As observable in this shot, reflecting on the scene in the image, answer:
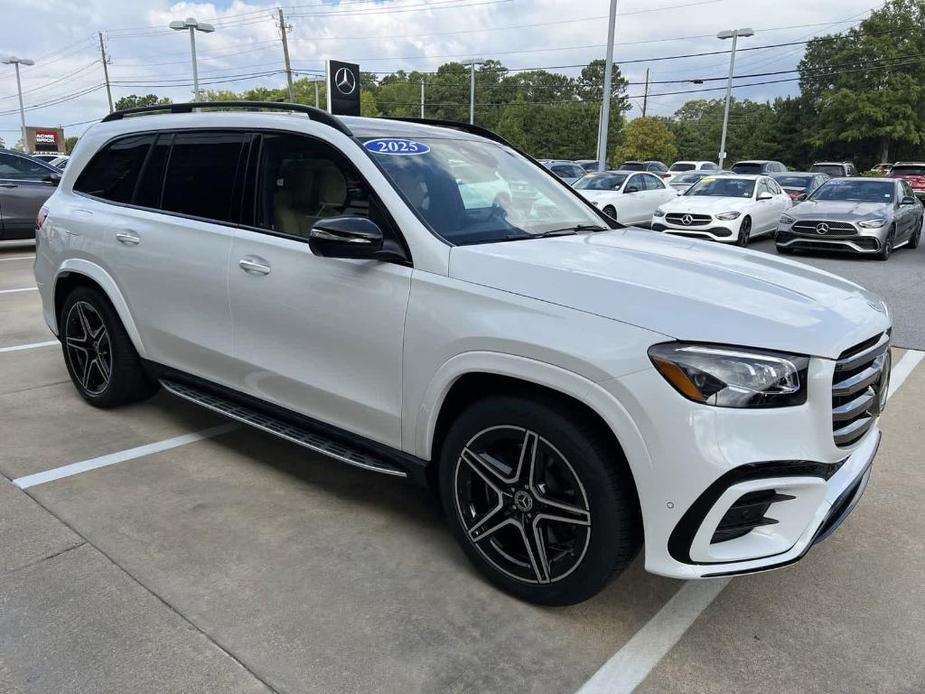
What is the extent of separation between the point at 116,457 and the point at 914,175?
107ft

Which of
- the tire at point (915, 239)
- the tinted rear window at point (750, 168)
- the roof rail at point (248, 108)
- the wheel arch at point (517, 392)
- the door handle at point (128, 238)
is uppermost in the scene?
the roof rail at point (248, 108)

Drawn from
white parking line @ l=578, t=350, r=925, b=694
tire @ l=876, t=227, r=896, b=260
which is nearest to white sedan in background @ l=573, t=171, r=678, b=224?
tire @ l=876, t=227, r=896, b=260

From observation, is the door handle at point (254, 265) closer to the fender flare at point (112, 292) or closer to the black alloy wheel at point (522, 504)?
the fender flare at point (112, 292)

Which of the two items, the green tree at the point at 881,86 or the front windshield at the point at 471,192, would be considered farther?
the green tree at the point at 881,86

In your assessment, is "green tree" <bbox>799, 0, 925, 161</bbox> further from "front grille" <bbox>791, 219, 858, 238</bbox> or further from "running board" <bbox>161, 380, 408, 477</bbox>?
"running board" <bbox>161, 380, 408, 477</bbox>

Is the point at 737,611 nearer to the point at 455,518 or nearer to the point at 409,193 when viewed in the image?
the point at 455,518

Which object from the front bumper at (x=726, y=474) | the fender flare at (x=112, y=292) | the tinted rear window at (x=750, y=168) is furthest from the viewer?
the tinted rear window at (x=750, y=168)

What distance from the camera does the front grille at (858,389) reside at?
2.34m

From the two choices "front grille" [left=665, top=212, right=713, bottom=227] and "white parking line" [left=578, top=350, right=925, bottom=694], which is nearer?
"white parking line" [left=578, top=350, right=925, bottom=694]

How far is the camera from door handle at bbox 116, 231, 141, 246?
4.07 meters

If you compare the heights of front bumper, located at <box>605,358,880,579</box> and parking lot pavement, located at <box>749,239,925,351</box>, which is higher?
front bumper, located at <box>605,358,880,579</box>

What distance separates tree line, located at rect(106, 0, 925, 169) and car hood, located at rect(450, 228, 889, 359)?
56343 mm

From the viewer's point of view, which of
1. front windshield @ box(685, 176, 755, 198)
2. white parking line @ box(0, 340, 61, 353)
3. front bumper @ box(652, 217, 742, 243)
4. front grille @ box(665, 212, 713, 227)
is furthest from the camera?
front windshield @ box(685, 176, 755, 198)


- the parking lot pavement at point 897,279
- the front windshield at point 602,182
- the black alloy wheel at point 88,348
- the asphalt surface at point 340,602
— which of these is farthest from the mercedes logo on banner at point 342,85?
the asphalt surface at point 340,602
